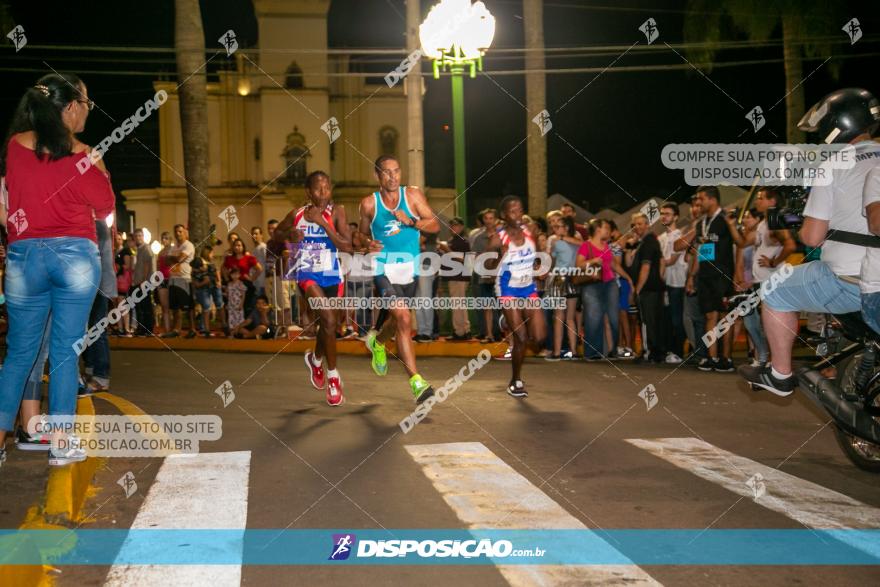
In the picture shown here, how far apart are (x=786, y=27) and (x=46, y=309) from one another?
71.9 ft

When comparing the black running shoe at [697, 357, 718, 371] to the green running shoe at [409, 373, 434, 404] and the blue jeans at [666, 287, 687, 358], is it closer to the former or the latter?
the blue jeans at [666, 287, 687, 358]

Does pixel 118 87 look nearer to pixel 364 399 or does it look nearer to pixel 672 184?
pixel 672 184

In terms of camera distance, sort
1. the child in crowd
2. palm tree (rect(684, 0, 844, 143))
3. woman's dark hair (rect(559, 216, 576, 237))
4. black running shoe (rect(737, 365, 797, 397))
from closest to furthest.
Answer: black running shoe (rect(737, 365, 797, 397)) < woman's dark hair (rect(559, 216, 576, 237)) < the child in crowd < palm tree (rect(684, 0, 844, 143))

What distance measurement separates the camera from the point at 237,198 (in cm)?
5728

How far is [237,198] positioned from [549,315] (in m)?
44.9

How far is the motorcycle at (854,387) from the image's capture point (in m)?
6.11

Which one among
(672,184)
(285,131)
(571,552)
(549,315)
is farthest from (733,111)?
(571,552)

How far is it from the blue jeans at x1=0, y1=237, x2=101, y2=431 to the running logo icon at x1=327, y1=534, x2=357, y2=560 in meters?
2.21

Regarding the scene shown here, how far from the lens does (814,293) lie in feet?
20.2

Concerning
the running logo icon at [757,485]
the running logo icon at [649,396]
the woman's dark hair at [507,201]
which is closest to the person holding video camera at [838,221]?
the running logo icon at [757,485]

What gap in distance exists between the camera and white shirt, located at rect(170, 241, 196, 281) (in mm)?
17844

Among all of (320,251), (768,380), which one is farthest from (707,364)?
(768,380)

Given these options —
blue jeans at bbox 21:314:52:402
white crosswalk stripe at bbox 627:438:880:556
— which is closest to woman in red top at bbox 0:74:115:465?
blue jeans at bbox 21:314:52:402

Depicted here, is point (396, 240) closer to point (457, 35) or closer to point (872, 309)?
point (872, 309)
